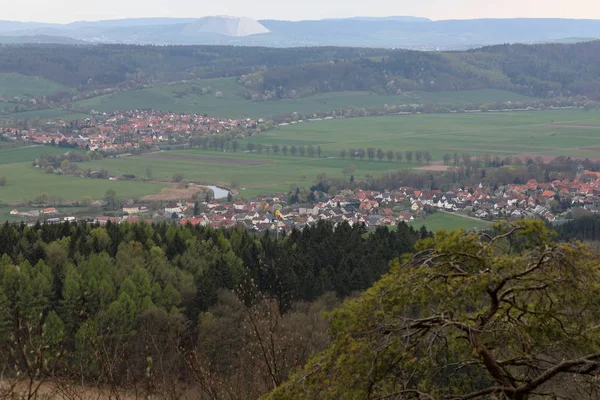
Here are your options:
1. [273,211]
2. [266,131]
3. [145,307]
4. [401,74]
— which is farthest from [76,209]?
[401,74]

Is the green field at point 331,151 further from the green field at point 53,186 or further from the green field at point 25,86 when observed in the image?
the green field at point 25,86

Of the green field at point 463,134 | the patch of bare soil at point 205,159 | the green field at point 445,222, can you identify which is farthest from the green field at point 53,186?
the green field at point 463,134

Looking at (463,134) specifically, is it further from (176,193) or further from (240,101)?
(240,101)

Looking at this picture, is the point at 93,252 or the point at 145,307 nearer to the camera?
the point at 145,307

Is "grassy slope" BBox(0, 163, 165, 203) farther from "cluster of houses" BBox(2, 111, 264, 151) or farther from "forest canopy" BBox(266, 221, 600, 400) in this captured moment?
"forest canopy" BBox(266, 221, 600, 400)

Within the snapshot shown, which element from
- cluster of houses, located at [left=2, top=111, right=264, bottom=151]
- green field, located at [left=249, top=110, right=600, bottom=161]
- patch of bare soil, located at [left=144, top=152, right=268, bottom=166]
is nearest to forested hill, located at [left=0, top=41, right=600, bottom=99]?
green field, located at [left=249, top=110, right=600, bottom=161]

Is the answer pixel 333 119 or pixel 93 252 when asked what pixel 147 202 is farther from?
pixel 333 119

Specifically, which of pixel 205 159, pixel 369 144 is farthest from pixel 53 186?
pixel 369 144
